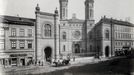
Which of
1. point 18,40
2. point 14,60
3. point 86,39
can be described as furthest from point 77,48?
point 18,40

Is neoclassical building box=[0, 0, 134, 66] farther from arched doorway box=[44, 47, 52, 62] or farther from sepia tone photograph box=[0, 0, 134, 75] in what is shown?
arched doorway box=[44, 47, 52, 62]

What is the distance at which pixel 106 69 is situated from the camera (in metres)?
2.86

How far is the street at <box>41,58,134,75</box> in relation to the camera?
275 cm

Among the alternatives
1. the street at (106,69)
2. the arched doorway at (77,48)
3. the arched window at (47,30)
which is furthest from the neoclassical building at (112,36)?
the arched window at (47,30)

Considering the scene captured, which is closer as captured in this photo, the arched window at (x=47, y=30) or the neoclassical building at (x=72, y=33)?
the neoclassical building at (x=72, y=33)

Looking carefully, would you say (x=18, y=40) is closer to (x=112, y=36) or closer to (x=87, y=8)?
(x=87, y=8)

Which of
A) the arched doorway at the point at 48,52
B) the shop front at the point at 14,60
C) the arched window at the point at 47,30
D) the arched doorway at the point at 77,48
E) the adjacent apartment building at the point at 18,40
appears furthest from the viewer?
the arched doorway at the point at 48,52

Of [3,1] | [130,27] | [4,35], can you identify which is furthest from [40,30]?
[130,27]

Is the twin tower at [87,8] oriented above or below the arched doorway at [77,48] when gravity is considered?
above

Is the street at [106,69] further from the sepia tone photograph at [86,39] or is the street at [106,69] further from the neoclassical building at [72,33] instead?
the neoclassical building at [72,33]

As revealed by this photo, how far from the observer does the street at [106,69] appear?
275 cm

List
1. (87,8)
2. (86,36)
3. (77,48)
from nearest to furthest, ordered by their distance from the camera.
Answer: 1. (87,8)
2. (77,48)
3. (86,36)

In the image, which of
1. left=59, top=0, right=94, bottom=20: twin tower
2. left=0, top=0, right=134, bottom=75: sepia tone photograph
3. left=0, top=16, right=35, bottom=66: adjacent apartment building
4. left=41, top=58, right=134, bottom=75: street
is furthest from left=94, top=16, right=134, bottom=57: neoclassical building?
left=0, top=16, right=35, bottom=66: adjacent apartment building

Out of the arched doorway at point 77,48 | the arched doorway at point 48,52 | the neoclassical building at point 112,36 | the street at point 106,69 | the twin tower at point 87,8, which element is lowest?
the street at point 106,69
